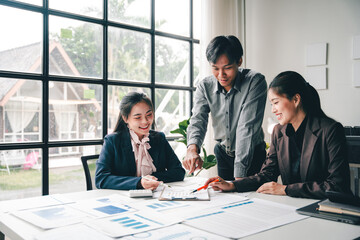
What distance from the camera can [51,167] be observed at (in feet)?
8.69

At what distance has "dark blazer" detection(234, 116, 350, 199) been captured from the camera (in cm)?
133

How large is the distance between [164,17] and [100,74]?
100 centimetres

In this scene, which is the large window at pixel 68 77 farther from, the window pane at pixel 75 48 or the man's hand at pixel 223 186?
the man's hand at pixel 223 186

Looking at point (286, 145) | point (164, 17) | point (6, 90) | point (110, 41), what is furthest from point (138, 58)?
point (286, 145)

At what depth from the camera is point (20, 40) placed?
2.49 meters

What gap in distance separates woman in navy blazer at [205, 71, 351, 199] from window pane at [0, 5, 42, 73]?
178cm

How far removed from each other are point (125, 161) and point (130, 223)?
0.80 metres

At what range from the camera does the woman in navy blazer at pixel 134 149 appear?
176 cm

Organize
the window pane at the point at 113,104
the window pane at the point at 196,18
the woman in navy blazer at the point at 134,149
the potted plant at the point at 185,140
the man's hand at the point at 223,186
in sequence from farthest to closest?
the window pane at the point at 196,18
the potted plant at the point at 185,140
the window pane at the point at 113,104
the woman in navy blazer at the point at 134,149
the man's hand at the point at 223,186

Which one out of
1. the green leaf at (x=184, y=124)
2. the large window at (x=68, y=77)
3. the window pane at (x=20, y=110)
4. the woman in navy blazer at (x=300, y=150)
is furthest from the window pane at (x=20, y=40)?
the woman in navy blazer at (x=300, y=150)

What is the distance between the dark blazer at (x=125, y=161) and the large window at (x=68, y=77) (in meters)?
0.78

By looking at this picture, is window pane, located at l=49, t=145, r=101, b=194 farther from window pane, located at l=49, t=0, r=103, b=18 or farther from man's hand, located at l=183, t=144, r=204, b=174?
man's hand, located at l=183, t=144, r=204, b=174

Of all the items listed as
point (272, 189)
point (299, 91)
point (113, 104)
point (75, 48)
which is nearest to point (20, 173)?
point (113, 104)

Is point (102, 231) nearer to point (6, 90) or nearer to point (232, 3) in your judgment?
point (6, 90)
